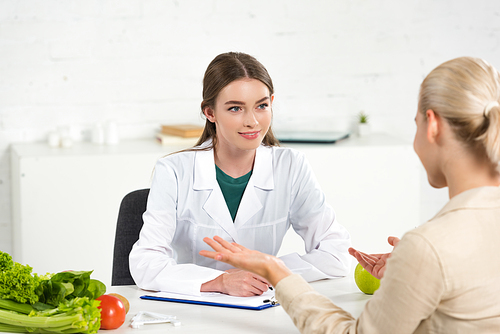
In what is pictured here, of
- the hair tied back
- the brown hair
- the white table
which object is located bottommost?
the white table

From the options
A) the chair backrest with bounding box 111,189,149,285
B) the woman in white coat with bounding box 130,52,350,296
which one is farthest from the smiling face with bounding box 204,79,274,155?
the chair backrest with bounding box 111,189,149,285

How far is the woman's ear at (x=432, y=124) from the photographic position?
3.20ft

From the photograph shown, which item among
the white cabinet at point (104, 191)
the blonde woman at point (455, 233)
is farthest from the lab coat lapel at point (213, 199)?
the white cabinet at point (104, 191)

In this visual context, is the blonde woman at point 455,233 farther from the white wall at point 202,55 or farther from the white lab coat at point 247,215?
the white wall at point 202,55

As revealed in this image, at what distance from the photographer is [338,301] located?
143 centimetres

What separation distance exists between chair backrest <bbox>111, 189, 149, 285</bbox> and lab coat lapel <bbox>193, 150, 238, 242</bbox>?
23 cm

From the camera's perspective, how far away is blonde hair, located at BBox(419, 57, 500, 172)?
0.93 meters

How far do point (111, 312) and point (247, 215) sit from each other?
73cm

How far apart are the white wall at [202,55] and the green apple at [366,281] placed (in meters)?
1.93

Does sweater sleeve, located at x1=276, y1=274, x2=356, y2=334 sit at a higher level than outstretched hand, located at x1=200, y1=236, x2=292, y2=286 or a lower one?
lower

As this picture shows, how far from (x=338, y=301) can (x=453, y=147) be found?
0.60 m

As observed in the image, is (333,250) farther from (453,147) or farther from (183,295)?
(453,147)

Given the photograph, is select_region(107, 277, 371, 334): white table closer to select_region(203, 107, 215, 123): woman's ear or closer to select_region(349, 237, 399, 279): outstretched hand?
select_region(349, 237, 399, 279): outstretched hand

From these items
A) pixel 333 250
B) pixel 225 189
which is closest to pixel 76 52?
pixel 225 189
